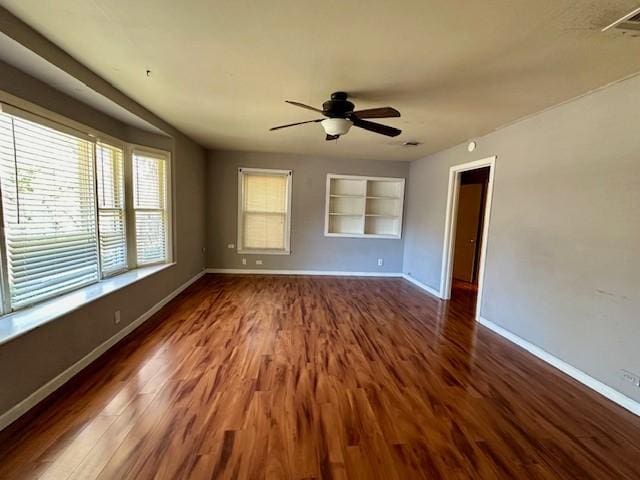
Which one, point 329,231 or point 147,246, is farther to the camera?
point 329,231

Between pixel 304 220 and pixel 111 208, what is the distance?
3494 mm

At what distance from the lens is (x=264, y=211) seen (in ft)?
19.5

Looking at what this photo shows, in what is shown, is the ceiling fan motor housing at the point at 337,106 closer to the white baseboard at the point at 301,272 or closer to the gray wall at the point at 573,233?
the gray wall at the point at 573,233

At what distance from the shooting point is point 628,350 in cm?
217

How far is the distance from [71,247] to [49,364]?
1.05 meters

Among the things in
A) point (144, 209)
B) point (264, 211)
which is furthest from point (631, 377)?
point (264, 211)

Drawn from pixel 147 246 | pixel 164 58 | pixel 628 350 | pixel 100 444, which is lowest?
pixel 100 444

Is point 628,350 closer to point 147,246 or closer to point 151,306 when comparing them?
point 151,306

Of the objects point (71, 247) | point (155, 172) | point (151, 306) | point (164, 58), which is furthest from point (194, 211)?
point (164, 58)

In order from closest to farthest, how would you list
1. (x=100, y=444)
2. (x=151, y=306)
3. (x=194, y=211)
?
(x=100, y=444), (x=151, y=306), (x=194, y=211)

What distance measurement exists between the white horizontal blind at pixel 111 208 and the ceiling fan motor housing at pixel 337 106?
96.8 inches

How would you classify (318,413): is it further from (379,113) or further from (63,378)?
(379,113)

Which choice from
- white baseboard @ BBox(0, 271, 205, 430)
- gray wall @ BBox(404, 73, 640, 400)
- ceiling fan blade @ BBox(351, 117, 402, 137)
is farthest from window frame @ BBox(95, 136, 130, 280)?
gray wall @ BBox(404, 73, 640, 400)

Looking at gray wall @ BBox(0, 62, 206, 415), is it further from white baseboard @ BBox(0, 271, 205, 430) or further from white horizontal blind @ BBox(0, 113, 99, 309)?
white horizontal blind @ BBox(0, 113, 99, 309)
